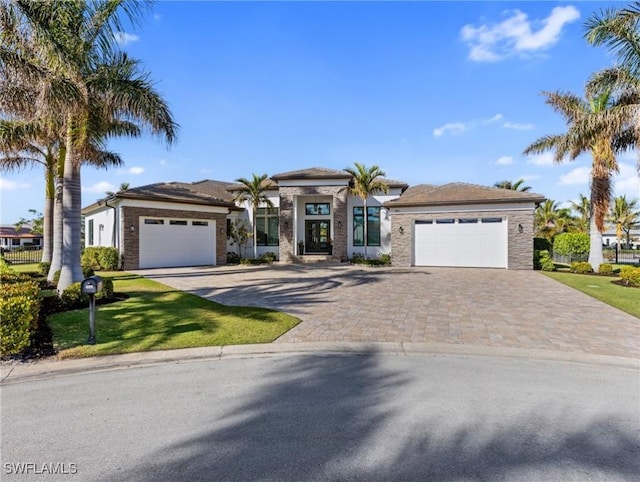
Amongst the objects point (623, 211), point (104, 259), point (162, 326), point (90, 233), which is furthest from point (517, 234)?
point (623, 211)

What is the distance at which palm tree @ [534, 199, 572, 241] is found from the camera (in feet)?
107

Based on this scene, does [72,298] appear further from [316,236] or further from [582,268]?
[582,268]

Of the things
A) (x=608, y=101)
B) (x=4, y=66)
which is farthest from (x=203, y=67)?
(x=608, y=101)

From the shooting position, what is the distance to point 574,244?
1942 centimetres

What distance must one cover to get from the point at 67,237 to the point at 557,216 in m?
39.4

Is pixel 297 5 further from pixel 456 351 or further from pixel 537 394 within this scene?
pixel 537 394

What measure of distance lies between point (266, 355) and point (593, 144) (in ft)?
60.5

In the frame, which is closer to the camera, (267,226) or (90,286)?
(90,286)

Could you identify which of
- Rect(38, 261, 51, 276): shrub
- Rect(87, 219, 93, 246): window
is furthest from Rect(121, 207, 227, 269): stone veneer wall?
Rect(87, 219, 93, 246): window

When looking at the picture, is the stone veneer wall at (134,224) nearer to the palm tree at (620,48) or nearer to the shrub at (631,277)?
the palm tree at (620,48)

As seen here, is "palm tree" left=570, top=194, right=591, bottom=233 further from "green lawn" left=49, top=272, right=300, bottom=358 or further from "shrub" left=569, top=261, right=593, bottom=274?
"green lawn" left=49, top=272, right=300, bottom=358

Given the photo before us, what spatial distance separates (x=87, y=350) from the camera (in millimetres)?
5391

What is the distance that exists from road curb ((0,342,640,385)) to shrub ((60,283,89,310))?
129 inches

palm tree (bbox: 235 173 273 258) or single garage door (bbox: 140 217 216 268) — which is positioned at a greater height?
palm tree (bbox: 235 173 273 258)
